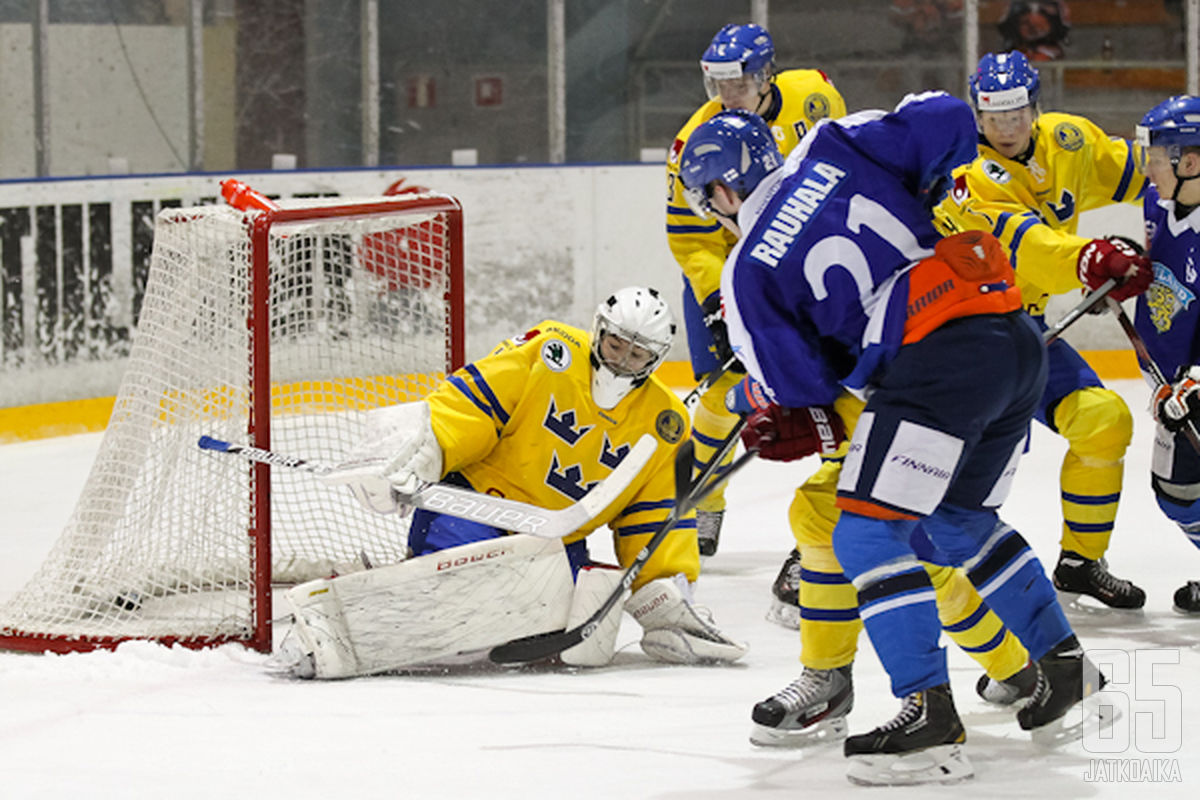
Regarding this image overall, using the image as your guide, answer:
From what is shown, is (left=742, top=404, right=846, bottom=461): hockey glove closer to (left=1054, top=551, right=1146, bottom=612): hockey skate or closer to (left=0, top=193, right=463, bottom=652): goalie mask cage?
(left=0, top=193, right=463, bottom=652): goalie mask cage

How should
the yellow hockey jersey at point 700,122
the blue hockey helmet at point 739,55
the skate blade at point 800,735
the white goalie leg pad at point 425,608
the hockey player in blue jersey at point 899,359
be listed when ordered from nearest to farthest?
1. the hockey player in blue jersey at point 899,359
2. the skate blade at point 800,735
3. the white goalie leg pad at point 425,608
4. the blue hockey helmet at point 739,55
5. the yellow hockey jersey at point 700,122

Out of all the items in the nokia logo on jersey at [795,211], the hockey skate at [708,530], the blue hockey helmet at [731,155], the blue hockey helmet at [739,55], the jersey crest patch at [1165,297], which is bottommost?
the hockey skate at [708,530]

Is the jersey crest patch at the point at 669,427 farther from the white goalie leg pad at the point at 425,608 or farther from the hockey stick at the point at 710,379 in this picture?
the hockey stick at the point at 710,379

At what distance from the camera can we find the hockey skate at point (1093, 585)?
3.49 m

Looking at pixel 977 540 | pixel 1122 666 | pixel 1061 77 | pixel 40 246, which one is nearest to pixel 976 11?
pixel 1061 77

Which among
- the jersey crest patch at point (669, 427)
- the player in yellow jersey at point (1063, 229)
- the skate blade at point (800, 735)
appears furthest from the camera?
the player in yellow jersey at point (1063, 229)

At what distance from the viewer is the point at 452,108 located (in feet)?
22.1

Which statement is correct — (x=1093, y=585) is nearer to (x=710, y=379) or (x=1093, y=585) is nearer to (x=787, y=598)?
(x=787, y=598)

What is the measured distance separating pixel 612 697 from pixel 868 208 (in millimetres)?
959

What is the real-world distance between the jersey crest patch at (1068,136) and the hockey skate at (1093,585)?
0.86 m

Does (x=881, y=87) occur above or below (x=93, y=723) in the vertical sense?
above

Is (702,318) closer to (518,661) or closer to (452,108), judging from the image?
(518,661)

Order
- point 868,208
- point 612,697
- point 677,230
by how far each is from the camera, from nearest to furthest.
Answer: point 868,208 < point 612,697 < point 677,230

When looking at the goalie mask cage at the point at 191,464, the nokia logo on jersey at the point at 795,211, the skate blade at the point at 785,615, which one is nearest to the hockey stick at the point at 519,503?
the goalie mask cage at the point at 191,464
